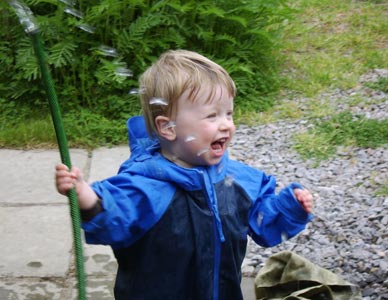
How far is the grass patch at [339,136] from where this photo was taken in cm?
459

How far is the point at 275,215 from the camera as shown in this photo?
2318 mm

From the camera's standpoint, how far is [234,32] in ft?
18.2

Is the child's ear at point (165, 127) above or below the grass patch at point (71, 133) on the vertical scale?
above

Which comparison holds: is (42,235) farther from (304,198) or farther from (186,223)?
(304,198)

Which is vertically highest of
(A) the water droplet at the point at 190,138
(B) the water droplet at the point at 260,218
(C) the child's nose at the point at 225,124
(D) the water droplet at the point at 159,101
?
(D) the water droplet at the point at 159,101

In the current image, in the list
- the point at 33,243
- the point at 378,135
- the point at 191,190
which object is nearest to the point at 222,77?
the point at 191,190

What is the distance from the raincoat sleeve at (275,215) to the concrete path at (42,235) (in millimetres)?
865

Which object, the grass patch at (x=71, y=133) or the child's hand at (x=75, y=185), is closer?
the child's hand at (x=75, y=185)

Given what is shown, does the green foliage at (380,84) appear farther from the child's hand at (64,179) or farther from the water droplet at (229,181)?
the child's hand at (64,179)

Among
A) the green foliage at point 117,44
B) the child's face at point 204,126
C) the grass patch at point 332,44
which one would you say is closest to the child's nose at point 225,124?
the child's face at point 204,126

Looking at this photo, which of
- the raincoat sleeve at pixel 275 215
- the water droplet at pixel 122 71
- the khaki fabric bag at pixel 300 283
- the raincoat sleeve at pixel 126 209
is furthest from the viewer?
the water droplet at pixel 122 71

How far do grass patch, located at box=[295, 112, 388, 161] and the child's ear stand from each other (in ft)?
7.90

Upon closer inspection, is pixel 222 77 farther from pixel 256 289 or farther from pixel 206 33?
pixel 206 33

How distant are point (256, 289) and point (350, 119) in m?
2.26
